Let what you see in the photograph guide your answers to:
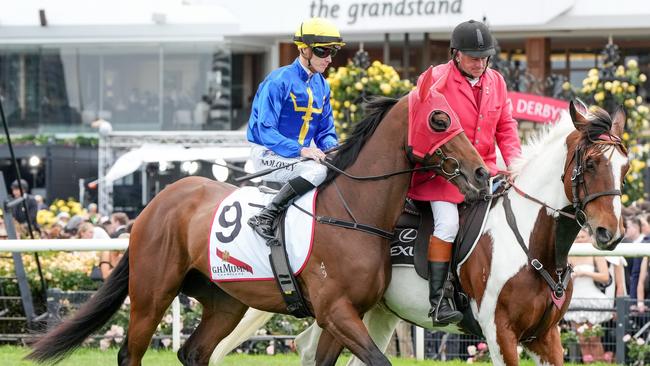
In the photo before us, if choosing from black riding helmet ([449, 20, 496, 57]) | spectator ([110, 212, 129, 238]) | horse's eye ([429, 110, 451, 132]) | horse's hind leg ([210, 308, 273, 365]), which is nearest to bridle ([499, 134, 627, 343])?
horse's eye ([429, 110, 451, 132])

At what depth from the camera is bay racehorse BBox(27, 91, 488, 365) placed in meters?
5.84

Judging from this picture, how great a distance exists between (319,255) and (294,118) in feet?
2.82

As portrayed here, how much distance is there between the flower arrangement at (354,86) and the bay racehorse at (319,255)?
8.90m

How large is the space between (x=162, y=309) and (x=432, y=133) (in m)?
2.07

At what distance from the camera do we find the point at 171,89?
25.7 meters

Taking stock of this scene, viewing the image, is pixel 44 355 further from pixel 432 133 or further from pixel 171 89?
pixel 171 89

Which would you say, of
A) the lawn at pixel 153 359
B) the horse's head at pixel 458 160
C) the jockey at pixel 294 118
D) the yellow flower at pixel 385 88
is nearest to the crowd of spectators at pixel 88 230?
the lawn at pixel 153 359

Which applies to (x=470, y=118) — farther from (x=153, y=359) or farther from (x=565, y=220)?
(x=153, y=359)

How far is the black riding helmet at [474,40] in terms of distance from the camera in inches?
238

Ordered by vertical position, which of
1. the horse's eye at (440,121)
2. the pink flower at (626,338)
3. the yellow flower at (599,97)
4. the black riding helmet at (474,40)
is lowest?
the pink flower at (626,338)

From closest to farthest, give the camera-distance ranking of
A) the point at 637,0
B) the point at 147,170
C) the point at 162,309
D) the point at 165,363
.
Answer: the point at 162,309 < the point at 165,363 < the point at 147,170 < the point at 637,0

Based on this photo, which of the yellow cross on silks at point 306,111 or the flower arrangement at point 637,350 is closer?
the yellow cross on silks at point 306,111

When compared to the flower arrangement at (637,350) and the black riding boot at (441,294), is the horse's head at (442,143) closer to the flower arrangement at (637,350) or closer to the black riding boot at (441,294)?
the black riding boot at (441,294)

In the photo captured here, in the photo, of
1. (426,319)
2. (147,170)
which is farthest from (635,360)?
(147,170)
